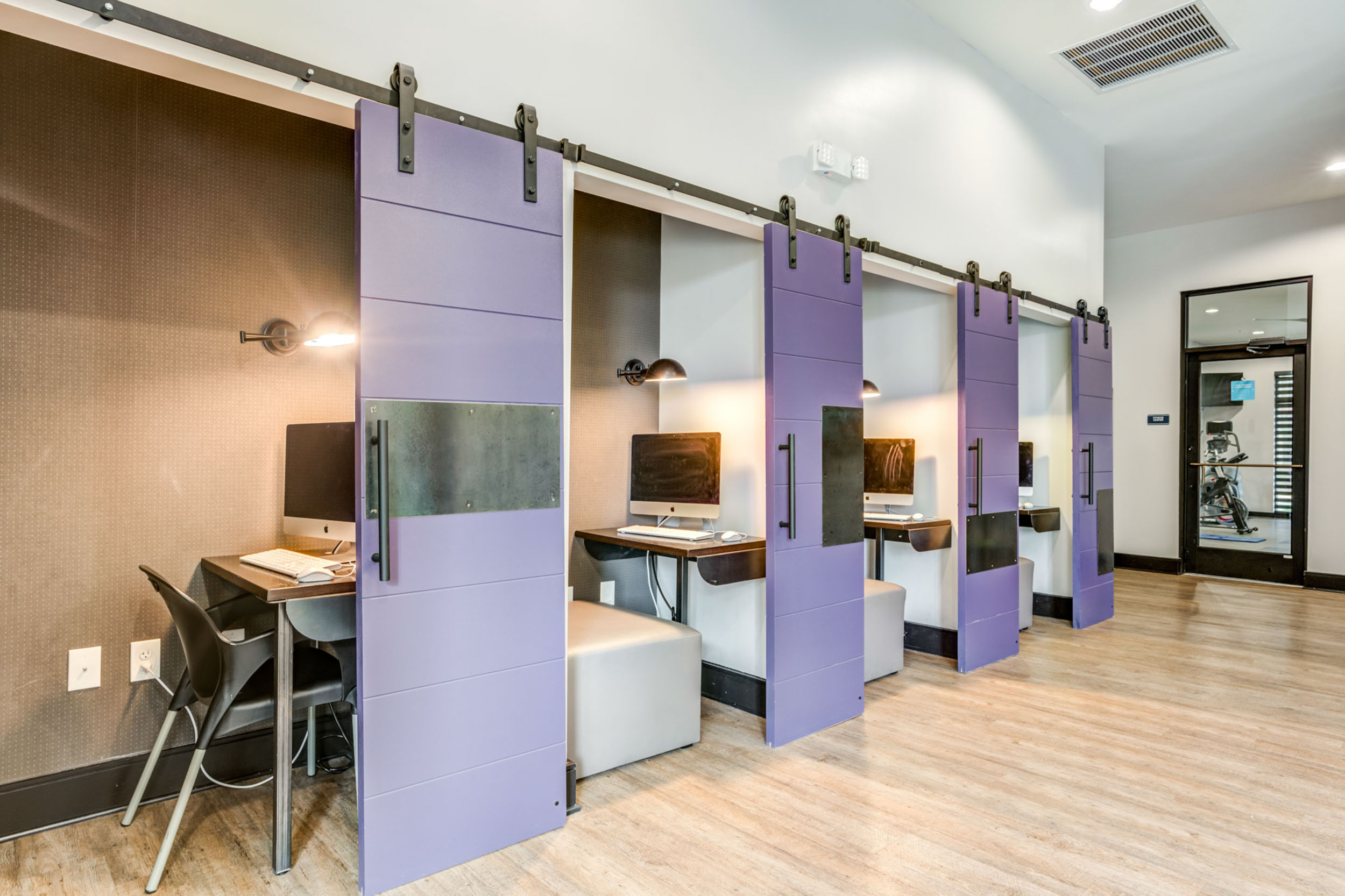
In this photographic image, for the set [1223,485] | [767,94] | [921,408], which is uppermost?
[767,94]

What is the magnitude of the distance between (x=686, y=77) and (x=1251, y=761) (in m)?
3.38

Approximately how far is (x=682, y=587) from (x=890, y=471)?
1475 mm

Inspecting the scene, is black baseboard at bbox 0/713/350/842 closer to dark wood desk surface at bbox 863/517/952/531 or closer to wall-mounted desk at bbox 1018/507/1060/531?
dark wood desk surface at bbox 863/517/952/531

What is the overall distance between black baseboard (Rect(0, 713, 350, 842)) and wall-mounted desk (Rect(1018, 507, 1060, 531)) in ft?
13.9

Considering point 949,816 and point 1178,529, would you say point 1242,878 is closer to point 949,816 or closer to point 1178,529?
point 949,816

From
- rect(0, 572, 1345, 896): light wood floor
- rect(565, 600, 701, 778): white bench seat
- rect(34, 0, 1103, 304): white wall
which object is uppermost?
rect(34, 0, 1103, 304): white wall

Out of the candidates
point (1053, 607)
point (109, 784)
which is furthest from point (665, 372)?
point (1053, 607)

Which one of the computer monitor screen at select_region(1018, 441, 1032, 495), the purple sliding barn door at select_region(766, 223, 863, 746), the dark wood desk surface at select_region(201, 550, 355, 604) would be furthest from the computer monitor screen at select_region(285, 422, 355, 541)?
the computer monitor screen at select_region(1018, 441, 1032, 495)

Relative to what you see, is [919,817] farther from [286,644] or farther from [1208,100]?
[1208,100]

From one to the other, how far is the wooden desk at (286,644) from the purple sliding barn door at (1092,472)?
→ 4626 millimetres

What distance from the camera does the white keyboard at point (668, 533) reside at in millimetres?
3139

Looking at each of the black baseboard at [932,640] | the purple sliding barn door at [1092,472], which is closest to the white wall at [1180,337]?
the purple sliding barn door at [1092,472]

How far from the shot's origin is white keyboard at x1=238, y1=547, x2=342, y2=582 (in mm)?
2102

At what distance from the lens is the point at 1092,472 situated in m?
5.15
